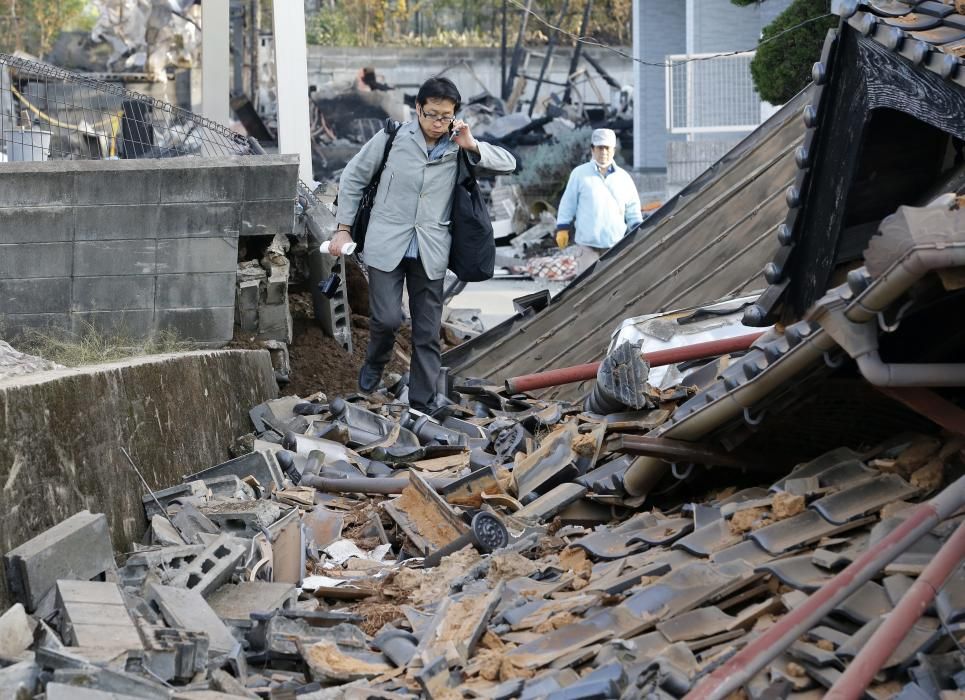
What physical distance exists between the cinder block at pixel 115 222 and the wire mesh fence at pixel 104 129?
1.02 metres

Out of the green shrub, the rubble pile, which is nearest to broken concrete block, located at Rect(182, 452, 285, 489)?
the rubble pile

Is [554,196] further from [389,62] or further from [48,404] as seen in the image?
[48,404]

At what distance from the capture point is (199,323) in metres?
8.63

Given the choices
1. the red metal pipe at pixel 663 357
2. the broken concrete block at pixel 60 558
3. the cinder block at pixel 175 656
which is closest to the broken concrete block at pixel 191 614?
the cinder block at pixel 175 656

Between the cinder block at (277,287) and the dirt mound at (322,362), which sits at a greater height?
the cinder block at (277,287)

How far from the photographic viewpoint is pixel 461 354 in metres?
10.2

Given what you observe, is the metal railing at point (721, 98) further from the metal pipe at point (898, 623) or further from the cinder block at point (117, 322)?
the metal pipe at point (898, 623)

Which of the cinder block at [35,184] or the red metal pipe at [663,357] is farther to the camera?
the cinder block at [35,184]

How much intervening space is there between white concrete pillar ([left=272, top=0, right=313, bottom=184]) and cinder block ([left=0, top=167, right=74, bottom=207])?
3.73 meters

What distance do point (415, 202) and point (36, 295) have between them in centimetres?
226

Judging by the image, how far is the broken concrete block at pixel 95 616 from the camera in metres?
4.44

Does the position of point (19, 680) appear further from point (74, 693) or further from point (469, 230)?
point (469, 230)

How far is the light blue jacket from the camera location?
1199 centimetres

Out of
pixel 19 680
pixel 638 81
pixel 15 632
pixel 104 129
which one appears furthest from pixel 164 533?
pixel 638 81
